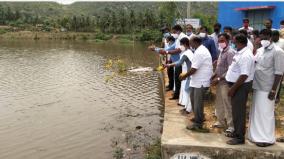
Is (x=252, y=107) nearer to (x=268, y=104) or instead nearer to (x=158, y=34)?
(x=268, y=104)

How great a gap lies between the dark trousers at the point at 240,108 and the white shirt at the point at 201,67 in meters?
0.79

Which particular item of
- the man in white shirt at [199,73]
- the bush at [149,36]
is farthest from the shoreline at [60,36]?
the man in white shirt at [199,73]

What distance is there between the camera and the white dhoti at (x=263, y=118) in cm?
578

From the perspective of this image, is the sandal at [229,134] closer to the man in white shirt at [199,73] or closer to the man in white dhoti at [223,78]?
the man in white dhoti at [223,78]

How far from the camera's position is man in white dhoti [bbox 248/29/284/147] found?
18.4 ft

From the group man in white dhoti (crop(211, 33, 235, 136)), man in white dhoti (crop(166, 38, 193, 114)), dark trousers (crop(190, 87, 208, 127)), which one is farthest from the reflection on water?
man in white dhoti (crop(211, 33, 235, 136))

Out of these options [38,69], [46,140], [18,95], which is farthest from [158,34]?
[46,140]

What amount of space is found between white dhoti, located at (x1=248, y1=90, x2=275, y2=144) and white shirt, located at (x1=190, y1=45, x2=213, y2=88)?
2.93ft

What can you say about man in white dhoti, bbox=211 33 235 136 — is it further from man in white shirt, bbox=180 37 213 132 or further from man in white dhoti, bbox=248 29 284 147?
man in white dhoti, bbox=248 29 284 147

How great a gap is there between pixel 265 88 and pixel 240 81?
0.40 m

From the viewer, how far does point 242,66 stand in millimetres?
5637

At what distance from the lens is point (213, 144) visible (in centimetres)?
593

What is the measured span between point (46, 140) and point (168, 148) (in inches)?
153

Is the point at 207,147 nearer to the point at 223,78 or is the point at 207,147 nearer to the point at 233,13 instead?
the point at 223,78
